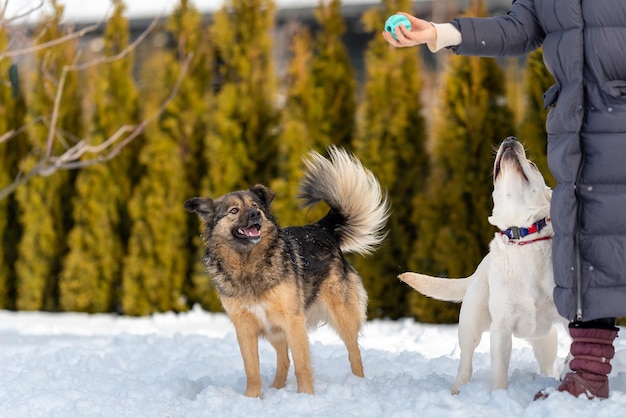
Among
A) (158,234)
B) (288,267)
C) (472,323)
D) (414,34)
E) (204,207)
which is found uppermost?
(414,34)

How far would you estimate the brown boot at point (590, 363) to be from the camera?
395 centimetres

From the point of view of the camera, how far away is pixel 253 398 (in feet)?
15.3

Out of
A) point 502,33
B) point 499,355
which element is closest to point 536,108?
point 502,33

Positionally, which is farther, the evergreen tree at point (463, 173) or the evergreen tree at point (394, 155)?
the evergreen tree at point (394, 155)

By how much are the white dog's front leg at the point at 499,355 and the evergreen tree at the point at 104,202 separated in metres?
7.10

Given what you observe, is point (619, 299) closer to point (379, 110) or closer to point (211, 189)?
point (379, 110)

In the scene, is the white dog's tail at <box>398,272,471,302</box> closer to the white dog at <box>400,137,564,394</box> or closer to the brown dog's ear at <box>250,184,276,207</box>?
the white dog at <box>400,137,564,394</box>

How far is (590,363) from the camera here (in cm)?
397

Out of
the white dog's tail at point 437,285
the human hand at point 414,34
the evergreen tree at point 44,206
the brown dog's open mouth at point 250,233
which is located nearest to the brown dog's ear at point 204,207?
the brown dog's open mouth at point 250,233

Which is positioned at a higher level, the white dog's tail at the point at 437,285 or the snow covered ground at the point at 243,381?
the white dog's tail at the point at 437,285

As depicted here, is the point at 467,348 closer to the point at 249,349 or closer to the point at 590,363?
the point at 590,363

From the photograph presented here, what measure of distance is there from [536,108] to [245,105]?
11.1 ft

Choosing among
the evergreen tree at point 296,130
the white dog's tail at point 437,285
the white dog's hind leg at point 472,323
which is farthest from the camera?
the evergreen tree at point 296,130

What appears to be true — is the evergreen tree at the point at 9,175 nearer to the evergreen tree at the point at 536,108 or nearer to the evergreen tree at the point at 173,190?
the evergreen tree at the point at 173,190
